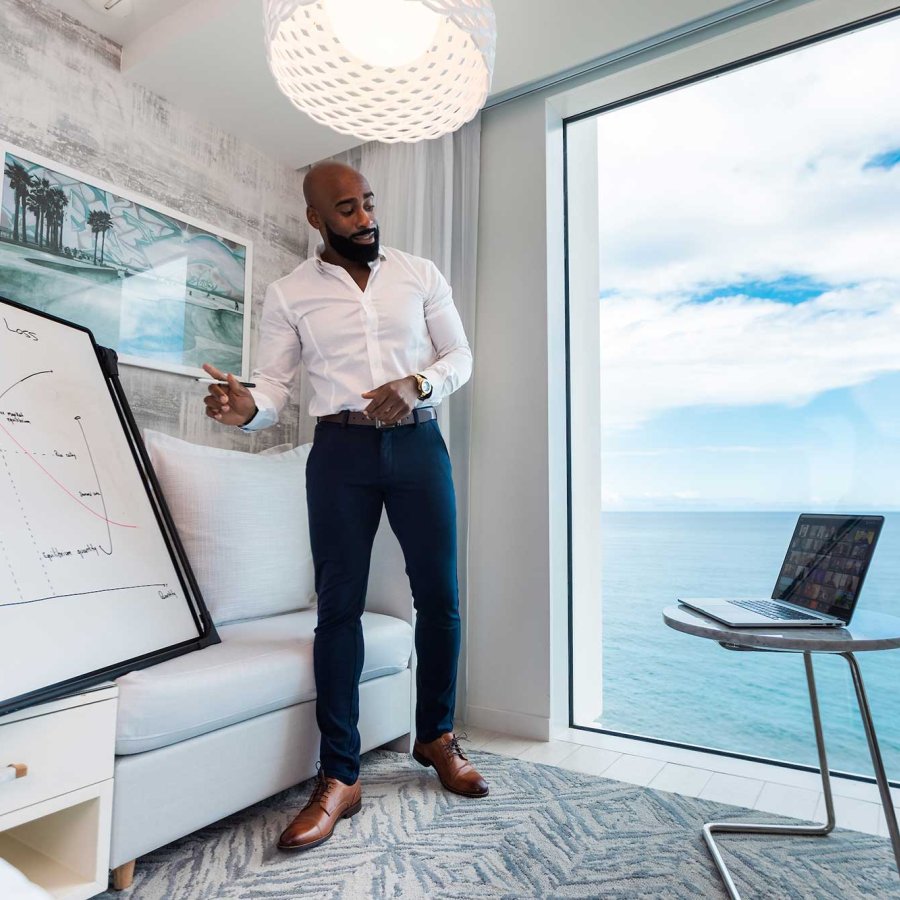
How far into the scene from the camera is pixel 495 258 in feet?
7.92

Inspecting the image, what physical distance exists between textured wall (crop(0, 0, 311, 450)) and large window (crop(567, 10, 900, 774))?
1.19 metres

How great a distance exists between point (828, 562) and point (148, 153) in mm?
2311

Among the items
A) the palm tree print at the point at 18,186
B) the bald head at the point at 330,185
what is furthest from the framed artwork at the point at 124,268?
the bald head at the point at 330,185

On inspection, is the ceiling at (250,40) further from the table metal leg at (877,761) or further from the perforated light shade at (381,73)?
the table metal leg at (877,761)

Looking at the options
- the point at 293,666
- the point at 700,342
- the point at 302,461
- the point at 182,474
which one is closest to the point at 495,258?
the point at 700,342

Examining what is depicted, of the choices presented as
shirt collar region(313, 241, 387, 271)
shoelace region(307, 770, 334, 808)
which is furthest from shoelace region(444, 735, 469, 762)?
shirt collar region(313, 241, 387, 271)

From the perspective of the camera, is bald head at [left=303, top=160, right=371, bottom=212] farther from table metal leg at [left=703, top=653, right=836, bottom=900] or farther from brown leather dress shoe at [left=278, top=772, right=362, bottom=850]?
table metal leg at [left=703, top=653, right=836, bottom=900]

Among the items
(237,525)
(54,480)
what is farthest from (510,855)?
(54,480)

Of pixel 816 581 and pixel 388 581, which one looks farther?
pixel 388 581

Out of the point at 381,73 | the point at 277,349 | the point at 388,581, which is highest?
the point at 381,73

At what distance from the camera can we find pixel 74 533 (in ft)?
4.46

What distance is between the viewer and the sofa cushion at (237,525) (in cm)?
185

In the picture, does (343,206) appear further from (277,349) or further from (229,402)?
(229,402)

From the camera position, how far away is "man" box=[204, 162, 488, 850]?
1.58 metres
